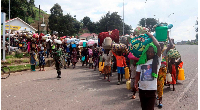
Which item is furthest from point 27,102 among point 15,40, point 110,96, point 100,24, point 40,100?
point 100,24

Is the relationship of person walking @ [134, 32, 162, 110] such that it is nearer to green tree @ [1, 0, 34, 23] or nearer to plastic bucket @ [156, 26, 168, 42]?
plastic bucket @ [156, 26, 168, 42]

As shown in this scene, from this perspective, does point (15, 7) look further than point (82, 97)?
Yes

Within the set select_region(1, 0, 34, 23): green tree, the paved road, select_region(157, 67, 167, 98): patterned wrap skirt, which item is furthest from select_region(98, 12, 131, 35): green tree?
select_region(157, 67, 167, 98): patterned wrap skirt

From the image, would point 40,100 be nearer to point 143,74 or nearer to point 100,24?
point 143,74

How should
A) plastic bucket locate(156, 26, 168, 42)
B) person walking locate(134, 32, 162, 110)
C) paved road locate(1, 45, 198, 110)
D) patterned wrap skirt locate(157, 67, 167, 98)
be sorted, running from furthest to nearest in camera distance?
paved road locate(1, 45, 198, 110) → patterned wrap skirt locate(157, 67, 167, 98) → plastic bucket locate(156, 26, 168, 42) → person walking locate(134, 32, 162, 110)

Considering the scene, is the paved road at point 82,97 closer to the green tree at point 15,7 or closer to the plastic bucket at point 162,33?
the plastic bucket at point 162,33

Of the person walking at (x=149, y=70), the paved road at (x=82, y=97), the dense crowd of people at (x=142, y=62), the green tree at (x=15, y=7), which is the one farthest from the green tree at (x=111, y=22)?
the person walking at (x=149, y=70)

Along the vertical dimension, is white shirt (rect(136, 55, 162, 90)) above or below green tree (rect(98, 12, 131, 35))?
below

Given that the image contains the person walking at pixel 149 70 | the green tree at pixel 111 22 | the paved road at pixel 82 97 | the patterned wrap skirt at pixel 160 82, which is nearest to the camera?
the person walking at pixel 149 70

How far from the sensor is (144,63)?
11.5 feet

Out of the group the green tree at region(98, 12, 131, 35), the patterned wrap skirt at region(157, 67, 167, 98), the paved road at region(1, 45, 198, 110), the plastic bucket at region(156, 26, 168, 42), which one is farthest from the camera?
the green tree at region(98, 12, 131, 35)

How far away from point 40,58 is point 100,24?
159 ft

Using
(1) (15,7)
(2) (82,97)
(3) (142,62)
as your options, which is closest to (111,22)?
(1) (15,7)

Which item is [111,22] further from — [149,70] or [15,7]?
[149,70]
